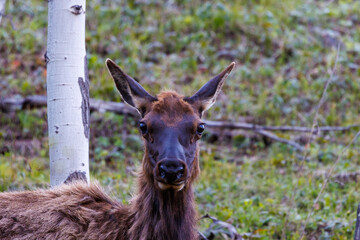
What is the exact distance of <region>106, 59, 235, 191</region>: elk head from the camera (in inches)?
168

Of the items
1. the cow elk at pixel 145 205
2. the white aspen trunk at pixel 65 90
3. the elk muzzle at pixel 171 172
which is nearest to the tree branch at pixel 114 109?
the white aspen trunk at pixel 65 90

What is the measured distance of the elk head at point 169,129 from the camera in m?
4.27

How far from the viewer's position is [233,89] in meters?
10.9

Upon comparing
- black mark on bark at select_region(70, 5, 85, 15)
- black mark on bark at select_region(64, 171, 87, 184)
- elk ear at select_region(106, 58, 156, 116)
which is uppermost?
black mark on bark at select_region(70, 5, 85, 15)

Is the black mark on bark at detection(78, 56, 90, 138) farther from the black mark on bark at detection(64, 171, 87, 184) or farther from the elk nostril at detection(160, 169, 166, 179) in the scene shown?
the elk nostril at detection(160, 169, 166, 179)

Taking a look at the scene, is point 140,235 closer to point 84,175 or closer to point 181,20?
point 84,175

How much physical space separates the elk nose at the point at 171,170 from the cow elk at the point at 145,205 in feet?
0.40

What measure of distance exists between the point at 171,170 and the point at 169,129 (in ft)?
1.50

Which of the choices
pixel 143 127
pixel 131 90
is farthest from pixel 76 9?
pixel 143 127

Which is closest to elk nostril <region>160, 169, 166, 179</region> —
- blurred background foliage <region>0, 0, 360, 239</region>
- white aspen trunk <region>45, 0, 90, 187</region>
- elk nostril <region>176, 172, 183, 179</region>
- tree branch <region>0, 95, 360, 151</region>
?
elk nostril <region>176, 172, 183, 179</region>

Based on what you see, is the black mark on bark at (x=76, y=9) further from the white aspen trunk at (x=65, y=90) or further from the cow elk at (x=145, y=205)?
the cow elk at (x=145, y=205)

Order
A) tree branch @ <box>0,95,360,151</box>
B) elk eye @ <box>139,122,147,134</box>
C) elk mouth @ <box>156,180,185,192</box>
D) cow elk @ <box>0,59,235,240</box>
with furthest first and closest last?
tree branch @ <box>0,95,360,151</box> → elk eye @ <box>139,122,147,134</box> → cow elk @ <box>0,59,235,240</box> → elk mouth @ <box>156,180,185,192</box>

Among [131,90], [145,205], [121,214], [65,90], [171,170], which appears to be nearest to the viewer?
[171,170]

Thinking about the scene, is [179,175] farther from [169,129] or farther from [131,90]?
[131,90]
